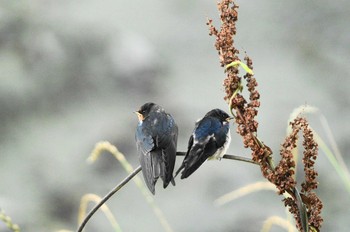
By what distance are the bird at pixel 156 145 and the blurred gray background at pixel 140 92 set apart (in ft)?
6.05

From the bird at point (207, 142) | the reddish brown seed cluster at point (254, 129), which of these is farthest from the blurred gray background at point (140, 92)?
the reddish brown seed cluster at point (254, 129)

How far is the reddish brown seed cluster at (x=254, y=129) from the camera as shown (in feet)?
3.48

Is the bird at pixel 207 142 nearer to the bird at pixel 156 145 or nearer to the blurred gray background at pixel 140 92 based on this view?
the bird at pixel 156 145

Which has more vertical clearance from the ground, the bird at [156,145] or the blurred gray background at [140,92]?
the blurred gray background at [140,92]

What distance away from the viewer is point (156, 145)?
45.4 inches

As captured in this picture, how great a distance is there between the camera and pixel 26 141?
3938 mm

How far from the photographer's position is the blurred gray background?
3.37 m

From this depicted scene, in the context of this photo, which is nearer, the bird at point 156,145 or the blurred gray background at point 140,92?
the bird at point 156,145

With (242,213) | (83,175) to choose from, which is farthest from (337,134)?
(83,175)

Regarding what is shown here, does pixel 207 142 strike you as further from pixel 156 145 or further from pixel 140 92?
pixel 140 92

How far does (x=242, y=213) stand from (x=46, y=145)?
95cm

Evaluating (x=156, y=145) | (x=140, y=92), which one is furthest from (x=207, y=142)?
(x=140, y=92)

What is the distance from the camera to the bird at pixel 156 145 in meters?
1.08

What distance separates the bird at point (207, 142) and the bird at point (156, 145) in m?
0.02
